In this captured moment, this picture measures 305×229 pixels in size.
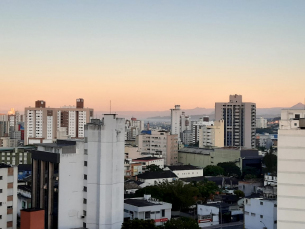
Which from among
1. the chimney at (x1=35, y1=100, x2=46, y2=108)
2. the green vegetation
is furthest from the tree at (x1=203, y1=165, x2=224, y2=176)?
the chimney at (x1=35, y1=100, x2=46, y2=108)

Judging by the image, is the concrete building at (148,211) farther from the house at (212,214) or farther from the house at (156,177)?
the house at (156,177)

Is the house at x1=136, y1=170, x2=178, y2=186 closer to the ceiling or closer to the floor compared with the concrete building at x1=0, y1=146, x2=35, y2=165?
closer to the floor

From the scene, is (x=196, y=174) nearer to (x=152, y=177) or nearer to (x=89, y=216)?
(x=152, y=177)

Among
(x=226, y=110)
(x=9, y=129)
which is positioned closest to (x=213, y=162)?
(x=226, y=110)

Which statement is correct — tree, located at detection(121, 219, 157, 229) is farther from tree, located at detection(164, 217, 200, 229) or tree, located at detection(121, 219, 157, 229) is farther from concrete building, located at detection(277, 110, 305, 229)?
concrete building, located at detection(277, 110, 305, 229)

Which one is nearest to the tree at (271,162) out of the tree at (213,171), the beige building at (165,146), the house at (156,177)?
the tree at (213,171)

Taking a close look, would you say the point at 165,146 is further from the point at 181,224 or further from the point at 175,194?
the point at 181,224
